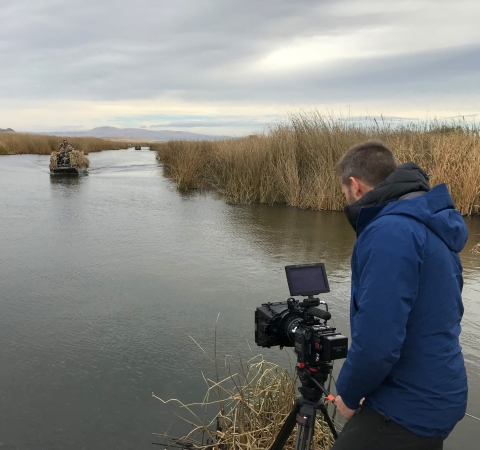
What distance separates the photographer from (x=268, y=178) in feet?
39.2

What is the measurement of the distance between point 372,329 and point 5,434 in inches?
99.4

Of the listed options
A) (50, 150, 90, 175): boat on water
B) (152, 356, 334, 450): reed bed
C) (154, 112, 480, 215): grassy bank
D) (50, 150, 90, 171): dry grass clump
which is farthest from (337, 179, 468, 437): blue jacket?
(50, 150, 90, 171): dry grass clump

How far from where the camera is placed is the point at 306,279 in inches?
83.7

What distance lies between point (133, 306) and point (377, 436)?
3.70 m

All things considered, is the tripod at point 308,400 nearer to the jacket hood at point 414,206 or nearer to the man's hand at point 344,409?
the man's hand at point 344,409

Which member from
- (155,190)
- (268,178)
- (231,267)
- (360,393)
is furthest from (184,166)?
(360,393)

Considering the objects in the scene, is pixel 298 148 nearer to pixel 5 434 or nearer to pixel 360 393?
pixel 5 434

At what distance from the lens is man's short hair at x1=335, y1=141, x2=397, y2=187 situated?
1.78 m

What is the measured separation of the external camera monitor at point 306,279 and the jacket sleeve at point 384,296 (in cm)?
50

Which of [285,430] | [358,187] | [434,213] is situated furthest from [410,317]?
[285,430]

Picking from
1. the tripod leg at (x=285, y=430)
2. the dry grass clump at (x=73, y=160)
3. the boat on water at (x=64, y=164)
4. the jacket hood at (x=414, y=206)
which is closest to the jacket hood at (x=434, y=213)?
the jacket hood at (x=414, y=206)

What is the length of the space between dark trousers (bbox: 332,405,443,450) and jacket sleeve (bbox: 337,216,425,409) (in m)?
0.18

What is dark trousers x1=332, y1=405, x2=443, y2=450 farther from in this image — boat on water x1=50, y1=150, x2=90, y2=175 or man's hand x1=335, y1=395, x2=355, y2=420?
boat on water x1=50, y1=150, x2=90, y2=175

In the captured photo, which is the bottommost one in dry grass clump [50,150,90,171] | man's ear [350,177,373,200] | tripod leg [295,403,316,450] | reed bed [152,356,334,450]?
reed bed [152,356,334,450]
